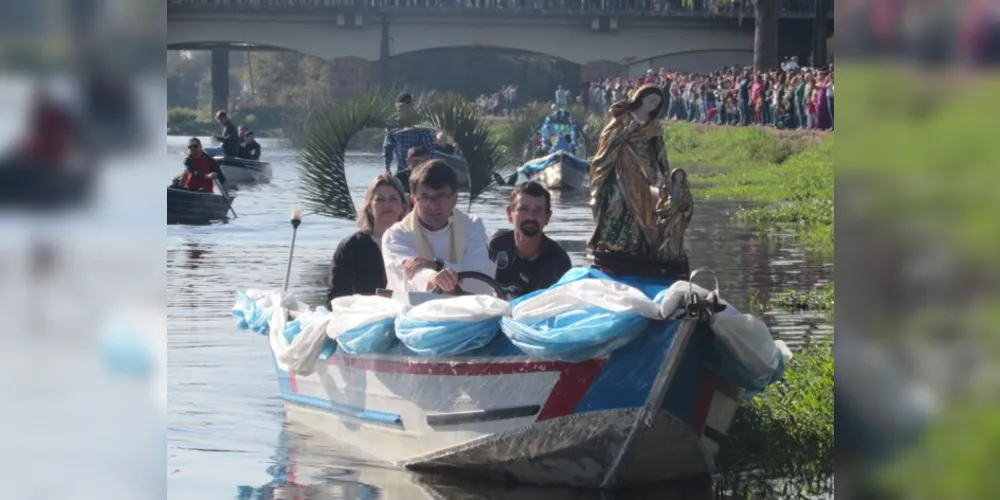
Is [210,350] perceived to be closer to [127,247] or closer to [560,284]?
[560,284]

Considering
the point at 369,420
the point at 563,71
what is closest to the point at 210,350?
the point at 369,420

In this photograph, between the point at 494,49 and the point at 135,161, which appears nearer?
the point at 135,161

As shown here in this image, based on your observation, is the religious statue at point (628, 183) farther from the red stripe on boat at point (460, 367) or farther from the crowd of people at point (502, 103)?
the crowd of people at point (502, 103)

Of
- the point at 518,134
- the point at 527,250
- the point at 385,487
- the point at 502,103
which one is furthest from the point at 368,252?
the point at 502,103

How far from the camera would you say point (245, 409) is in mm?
9992

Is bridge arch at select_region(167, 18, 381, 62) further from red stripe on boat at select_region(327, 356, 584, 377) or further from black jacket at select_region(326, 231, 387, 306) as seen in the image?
red stripe on boat at select_region(327, 356, 584, 377)

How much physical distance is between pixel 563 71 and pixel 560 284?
174 feet

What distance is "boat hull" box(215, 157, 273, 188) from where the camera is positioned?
32.2 m

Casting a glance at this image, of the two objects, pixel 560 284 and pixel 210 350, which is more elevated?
pixel 560 284

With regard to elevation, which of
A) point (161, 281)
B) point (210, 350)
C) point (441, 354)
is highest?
point (161, 281)

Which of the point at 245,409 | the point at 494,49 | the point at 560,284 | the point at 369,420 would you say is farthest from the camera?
the point at 494,49

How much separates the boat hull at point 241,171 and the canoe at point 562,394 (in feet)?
80.5

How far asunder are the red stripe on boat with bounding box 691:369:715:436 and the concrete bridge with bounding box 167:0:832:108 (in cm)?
4419

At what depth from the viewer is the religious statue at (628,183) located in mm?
6715
